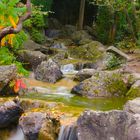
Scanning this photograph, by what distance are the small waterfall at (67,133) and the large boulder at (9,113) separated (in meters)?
1.58

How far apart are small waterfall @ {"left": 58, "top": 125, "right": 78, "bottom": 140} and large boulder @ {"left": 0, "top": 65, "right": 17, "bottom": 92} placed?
11.7 ft

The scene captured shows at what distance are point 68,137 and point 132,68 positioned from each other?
24.9ft

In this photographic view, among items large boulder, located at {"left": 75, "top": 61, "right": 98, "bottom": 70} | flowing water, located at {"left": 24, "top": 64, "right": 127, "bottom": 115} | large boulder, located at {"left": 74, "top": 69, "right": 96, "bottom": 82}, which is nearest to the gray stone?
large boulder, located at {"left": 75, "top": 61, "right": 98, "bottom": 70}

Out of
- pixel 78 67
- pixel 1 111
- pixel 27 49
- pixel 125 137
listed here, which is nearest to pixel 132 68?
pixel 78 67

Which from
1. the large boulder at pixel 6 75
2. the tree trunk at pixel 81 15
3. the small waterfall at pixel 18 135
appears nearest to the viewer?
the small waterfall at pixel 18 135

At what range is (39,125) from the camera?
32.5 ft

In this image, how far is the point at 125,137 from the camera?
8406 millimetres

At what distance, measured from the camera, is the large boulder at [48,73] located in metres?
15.5

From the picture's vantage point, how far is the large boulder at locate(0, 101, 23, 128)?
10523 millimetres

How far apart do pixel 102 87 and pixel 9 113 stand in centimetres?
396

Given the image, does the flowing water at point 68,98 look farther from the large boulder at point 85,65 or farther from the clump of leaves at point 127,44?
the clump of leaves at point 127,44

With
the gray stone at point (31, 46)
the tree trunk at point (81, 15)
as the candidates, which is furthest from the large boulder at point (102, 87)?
the tree trunk at point (81, 15)

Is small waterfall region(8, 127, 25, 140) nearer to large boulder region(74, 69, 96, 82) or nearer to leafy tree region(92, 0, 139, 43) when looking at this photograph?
large boulder region(74, 69, 96, 82)

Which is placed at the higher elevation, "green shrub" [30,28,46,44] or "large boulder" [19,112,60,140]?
"large boulder" [19,112,60,140]
